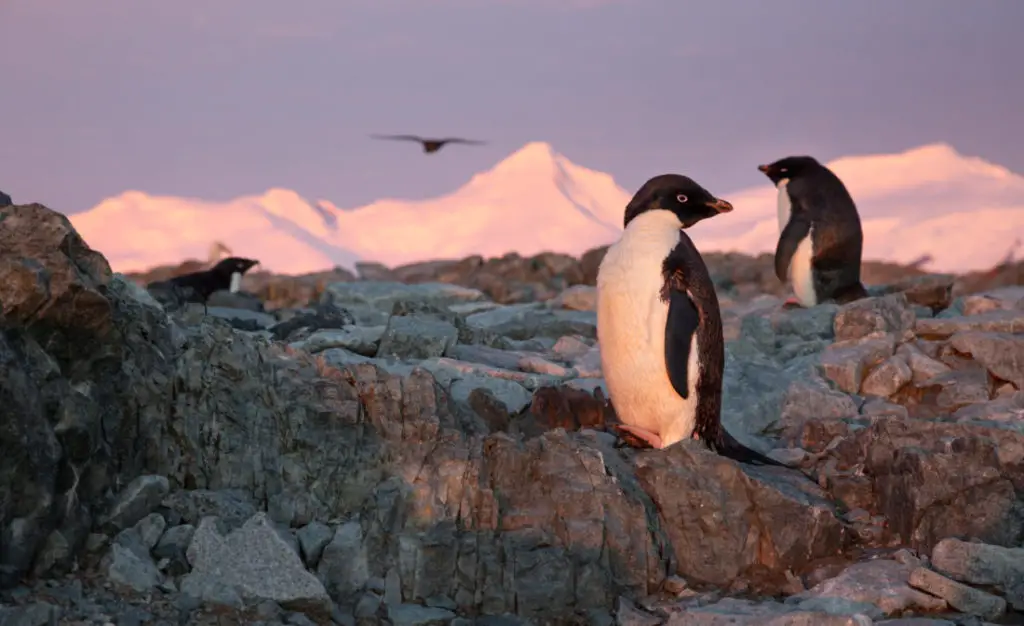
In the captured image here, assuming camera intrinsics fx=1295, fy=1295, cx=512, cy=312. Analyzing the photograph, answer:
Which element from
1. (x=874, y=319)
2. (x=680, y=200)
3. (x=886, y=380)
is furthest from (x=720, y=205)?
(x=874, y=319)

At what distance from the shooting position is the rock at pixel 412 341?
8828 millimetres

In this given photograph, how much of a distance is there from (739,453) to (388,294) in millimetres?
8590

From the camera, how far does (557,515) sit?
6.27m

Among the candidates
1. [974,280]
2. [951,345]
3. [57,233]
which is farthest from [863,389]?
[974,280]

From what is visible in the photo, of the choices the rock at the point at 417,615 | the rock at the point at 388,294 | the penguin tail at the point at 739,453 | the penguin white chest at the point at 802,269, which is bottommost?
the rock at the point at 417,615

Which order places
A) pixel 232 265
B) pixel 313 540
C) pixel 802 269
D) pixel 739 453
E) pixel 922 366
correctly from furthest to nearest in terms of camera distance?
pixel 232 265 → pixel 802 269 → pixel 922 366 → pixel 739 453 → pixel 313 540

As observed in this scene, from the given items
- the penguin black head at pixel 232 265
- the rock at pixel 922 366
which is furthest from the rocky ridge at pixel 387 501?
the penguin black head at pixel 232 265

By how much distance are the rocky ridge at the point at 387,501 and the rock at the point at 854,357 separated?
6.73 feet

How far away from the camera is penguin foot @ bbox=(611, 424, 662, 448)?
7.09 meters

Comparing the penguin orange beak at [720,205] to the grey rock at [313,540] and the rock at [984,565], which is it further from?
the grey rock at [313,540]

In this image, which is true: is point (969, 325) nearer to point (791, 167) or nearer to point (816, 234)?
point (816, 234)

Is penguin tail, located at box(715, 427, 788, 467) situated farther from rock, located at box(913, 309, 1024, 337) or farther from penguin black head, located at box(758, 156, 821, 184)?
penguin black head, located at box(758, 156, 821, 184)

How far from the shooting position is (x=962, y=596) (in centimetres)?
592

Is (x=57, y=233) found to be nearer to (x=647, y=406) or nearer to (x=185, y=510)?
(x=185, y=510)
